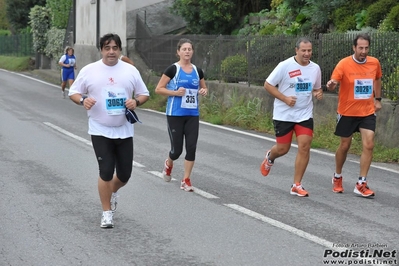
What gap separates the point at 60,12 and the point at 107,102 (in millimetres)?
38669

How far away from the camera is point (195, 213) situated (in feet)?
29.5

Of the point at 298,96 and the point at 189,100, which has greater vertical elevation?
the point at 298,96

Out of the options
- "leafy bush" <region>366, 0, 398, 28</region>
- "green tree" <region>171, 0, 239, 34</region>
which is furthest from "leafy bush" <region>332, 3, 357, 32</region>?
"green tree" <region>171, 0, 239, 34</region>

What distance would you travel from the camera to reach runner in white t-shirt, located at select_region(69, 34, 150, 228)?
816 cm

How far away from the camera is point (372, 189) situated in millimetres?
10766

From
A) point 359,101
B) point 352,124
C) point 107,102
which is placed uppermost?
point 107,102

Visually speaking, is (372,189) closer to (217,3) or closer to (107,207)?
(107,207)

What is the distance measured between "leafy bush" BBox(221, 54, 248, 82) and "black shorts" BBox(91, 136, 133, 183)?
42.4 ft

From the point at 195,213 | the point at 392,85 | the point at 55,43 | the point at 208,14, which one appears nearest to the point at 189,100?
the point at 195,213

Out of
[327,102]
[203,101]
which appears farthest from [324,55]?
[203,101]

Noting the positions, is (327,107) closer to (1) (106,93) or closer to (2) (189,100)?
(2) (189,100)

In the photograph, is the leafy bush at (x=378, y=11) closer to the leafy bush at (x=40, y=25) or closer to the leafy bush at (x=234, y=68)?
the leafy bush at (x=234, y=68)

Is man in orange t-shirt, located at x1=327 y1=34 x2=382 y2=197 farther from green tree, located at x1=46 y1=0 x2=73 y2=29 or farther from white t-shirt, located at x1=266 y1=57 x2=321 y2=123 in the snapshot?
green tree, located at x1=46 y1=0 x2=73 y2=29

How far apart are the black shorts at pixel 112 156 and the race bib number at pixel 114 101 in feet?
0.88
